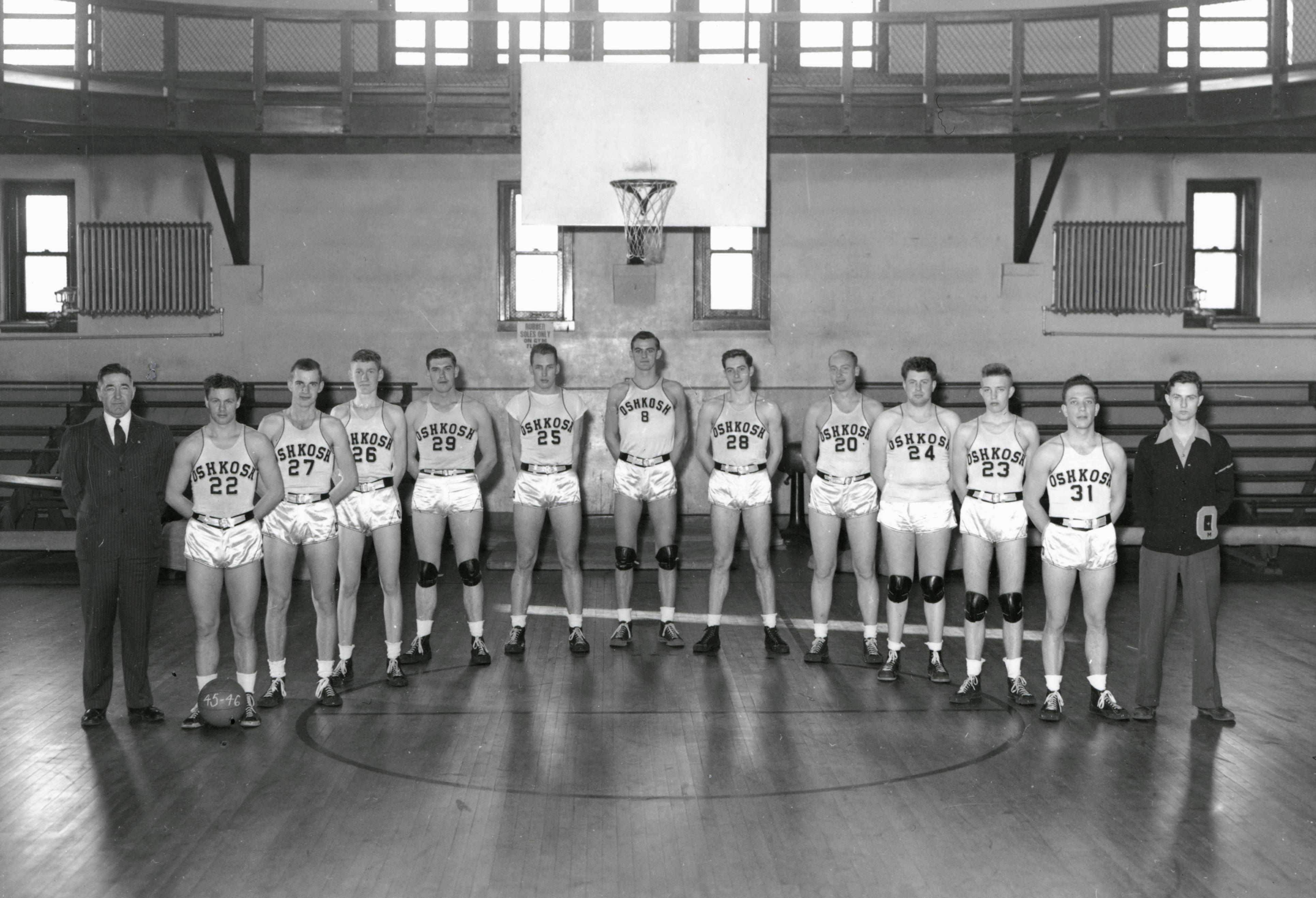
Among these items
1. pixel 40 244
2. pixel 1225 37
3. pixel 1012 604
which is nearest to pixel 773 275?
pixel 1225 37

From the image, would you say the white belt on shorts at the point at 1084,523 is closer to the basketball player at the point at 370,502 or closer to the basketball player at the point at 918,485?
the basketball player at the point at 918,485

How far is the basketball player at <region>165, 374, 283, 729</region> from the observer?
6398mm

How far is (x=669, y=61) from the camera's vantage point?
1350 cm

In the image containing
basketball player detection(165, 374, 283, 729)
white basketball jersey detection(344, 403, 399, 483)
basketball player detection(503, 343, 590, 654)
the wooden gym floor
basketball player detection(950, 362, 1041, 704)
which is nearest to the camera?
the wooden gym floor

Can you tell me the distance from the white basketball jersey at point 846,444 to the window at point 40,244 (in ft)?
32.2

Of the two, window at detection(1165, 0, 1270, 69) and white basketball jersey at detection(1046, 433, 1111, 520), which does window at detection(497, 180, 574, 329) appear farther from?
white basketball jersey at detection(1046, 433, 1111, 520)

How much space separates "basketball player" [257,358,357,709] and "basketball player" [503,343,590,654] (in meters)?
1.45

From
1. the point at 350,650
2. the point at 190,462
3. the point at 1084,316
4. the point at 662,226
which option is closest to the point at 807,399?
the point at 1084,316

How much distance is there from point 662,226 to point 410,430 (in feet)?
10.4

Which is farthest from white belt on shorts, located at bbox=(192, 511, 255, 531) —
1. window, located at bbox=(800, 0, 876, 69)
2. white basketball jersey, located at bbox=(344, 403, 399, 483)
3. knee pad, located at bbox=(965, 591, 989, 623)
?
window, located at bbox=(800, 0, 876, 69)

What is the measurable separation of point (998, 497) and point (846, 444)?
1230 millimetres

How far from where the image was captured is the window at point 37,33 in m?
13.4

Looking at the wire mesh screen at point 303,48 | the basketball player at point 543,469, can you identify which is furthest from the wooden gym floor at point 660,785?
the wire mesh screen at point 303,48

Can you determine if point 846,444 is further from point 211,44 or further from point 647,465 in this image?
point 211,44
